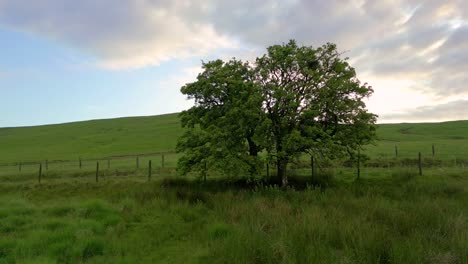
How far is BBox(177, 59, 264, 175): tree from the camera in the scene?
17953 millimetres

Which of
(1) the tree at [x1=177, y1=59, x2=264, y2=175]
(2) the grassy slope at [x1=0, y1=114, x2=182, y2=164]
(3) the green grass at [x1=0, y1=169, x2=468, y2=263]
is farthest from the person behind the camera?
(2) the grassy slope at [x1=0, y1=114, x2=182, y2=164]

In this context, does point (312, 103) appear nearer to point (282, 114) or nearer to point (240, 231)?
point (282, 114)

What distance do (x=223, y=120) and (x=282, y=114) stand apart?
11.2 ft

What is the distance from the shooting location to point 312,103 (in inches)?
732

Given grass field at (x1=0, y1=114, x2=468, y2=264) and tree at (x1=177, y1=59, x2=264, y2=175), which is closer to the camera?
grass field at (x1=0, y1=114, x2=468, y2=264)

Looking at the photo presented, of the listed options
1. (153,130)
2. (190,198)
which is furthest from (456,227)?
(153,130)

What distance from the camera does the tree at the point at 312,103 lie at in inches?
721

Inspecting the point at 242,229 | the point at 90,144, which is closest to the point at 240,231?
the point at 242,229

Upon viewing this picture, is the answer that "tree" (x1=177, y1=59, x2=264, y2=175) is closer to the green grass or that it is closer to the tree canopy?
the tree canopy

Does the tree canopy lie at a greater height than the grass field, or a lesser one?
greater

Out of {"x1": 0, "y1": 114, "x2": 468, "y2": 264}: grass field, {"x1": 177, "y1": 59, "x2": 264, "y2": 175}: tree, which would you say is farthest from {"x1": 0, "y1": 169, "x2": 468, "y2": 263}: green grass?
{"x1": 177, "y1": 59, "x2": 264, "y2": 175}: tree

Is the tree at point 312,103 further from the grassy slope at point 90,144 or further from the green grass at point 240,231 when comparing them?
the grassy slope at point 90,144

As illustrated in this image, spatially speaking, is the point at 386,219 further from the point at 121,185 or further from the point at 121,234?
the point at 121,185

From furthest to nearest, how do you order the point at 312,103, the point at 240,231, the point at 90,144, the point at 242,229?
the point at 90,144 → the point at 312,103 → the point at 242,229 → the point at 240,231
